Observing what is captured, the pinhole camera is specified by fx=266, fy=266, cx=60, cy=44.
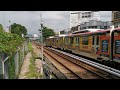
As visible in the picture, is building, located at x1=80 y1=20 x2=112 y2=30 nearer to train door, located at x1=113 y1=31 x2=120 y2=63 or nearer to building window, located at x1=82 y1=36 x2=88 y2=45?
building window, located at x1=82 y1=36 x2=88 y2=45

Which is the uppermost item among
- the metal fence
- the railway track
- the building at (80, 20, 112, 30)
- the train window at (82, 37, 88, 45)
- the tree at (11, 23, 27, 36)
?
the building at (80, 20, 112, 30)

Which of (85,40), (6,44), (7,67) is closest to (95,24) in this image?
(85,40)

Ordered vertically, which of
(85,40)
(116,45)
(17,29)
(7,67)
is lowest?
(7,67)

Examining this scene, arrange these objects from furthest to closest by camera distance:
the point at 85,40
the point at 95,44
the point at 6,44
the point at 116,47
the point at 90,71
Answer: the point at 85,40 → the point at 95,44 → the point at 90,71 → the point at 116,47 → the point at 6,44

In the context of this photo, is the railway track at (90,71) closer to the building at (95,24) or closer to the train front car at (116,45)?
the train front car at (116,45)

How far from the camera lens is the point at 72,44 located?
32438 millimetres

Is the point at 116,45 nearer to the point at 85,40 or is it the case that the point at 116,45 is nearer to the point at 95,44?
the point at 95,44

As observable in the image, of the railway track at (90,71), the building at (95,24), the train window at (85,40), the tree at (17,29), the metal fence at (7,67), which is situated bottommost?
the railway track at (90,71)

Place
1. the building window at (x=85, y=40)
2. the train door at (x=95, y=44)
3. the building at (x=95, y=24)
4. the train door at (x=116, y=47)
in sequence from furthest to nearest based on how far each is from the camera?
the building at (x=95, y=24) < the building window at (x=85, y=40) < the train door at (x=95, y=44) < the train door at (x=116, y=47)

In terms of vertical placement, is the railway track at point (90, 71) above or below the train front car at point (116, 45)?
below

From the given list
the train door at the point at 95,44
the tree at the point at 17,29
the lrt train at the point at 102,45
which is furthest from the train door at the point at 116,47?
the tree at the point at 17,29

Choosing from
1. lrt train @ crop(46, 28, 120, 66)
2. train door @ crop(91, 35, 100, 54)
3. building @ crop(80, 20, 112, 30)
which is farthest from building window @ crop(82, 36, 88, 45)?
building @ crop(80, 20, 112, 30)
